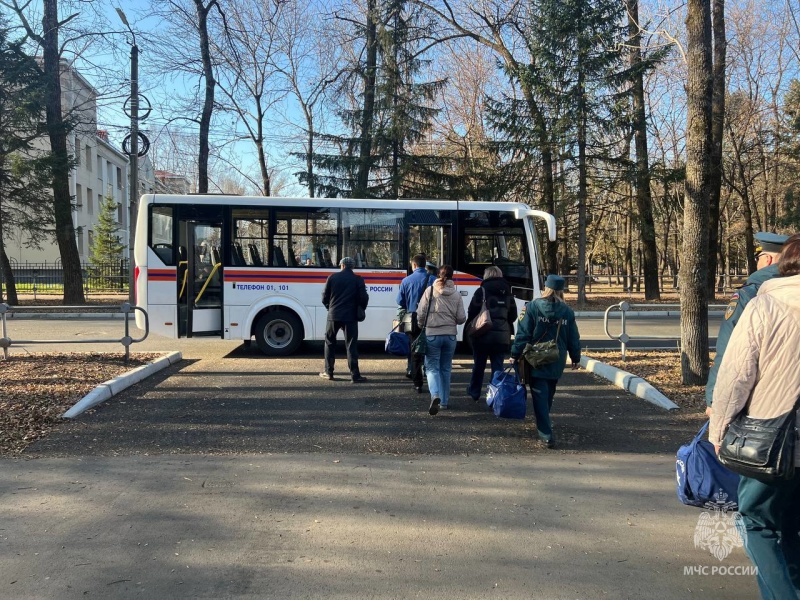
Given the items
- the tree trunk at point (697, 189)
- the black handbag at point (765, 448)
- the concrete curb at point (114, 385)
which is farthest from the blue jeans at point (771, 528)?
the concrete curb at point (114, 385)

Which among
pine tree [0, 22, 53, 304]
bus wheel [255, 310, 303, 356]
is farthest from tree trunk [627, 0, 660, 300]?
pine tree [0, 22, 53, 304]

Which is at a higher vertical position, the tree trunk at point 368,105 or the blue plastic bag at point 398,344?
the tree trunk at point 368,105

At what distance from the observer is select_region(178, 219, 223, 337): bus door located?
11.1 meters

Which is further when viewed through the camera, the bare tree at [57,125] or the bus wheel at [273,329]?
the bare tree at [57,125]

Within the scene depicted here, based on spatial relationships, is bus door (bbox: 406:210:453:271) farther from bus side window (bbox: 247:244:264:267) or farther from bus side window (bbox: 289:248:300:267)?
bus side window (bbox: 247:244:264:267)

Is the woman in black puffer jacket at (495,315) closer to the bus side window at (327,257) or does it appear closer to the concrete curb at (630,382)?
the concrete curb at (630,382)

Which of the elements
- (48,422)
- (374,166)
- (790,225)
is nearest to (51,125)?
(374,166)

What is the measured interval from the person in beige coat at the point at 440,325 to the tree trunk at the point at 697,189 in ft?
11.9

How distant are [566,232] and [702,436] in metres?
21.6

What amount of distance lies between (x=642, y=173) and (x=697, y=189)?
13886 millimetres

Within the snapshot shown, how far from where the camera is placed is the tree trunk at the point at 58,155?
21.2 meters

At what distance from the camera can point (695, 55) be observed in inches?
334

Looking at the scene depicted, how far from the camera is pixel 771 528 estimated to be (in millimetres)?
2754

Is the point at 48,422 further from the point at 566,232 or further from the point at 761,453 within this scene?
the point at 566,232
